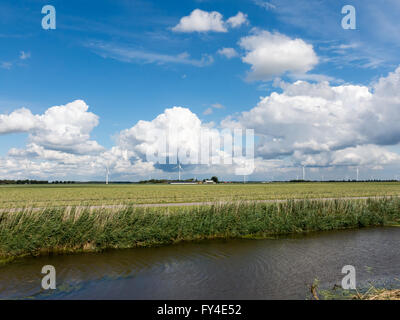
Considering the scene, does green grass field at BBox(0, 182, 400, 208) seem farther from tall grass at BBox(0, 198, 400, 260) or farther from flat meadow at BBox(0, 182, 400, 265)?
tall grass at BBox(0, 198, 400, 260)

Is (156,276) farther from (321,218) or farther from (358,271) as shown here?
(321,218)

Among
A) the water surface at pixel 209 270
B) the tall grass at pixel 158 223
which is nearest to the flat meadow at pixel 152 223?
the tall grass at pixel 158 223

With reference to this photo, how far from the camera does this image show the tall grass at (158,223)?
2041 cm

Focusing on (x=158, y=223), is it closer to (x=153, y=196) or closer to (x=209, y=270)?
(x=209, y=270)

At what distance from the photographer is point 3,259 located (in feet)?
62.7

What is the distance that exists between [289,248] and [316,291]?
8.74 meters

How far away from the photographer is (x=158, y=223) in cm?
2375

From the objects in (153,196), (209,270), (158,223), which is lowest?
(153,196)

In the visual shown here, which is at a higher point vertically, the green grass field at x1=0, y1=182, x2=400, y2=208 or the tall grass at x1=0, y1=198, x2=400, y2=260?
the tall grass at x1=0, y1=198, x2=400, y2=260

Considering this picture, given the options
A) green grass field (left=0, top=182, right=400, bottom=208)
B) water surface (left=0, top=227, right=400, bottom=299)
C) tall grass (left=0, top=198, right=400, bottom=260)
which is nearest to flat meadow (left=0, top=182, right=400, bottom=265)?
tall grass (left=0, top=198, right=400, bottom=260)

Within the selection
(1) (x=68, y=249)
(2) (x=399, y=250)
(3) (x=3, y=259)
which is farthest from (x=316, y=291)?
(3) (x=3, y=259)

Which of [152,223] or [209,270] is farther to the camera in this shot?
[152,223]

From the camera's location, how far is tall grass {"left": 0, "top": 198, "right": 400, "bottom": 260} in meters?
20.4

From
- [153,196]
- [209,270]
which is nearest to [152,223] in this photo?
[209,270]
